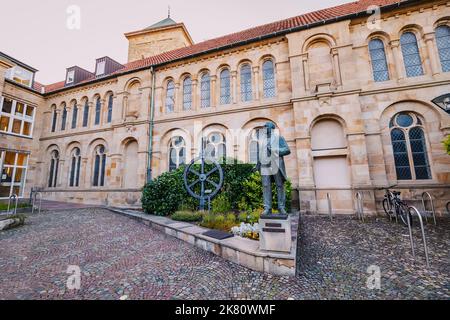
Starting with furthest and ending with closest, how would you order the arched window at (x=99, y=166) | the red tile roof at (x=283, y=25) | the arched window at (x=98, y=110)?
the arched window at (x=98, y=110) < the arched window at (x=99, y=166) < the red tile roof at (x=283, y=25)

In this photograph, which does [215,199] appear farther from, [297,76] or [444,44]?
[444,44]

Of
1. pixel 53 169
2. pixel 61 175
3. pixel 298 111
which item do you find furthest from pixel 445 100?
pixel 53 169

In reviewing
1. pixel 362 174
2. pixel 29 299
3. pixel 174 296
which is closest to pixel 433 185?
pixel 362 174

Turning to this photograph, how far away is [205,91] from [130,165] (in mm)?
7344

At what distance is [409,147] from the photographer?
930 cm

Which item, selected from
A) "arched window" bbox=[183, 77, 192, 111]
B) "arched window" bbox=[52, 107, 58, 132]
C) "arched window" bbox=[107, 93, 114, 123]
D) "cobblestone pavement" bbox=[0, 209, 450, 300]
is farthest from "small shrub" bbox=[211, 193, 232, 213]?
"arched window" bbox=[52, 107, 58, 132]

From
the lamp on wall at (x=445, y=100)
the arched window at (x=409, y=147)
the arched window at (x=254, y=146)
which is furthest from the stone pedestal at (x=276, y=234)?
the arched window at (x=409, y=147)

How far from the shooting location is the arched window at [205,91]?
43.9 ft

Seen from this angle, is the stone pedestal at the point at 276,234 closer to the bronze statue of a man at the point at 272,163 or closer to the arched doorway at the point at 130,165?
the bronze statue of a man at the point at 272,163

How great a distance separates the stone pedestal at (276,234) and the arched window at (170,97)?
39.4 ft

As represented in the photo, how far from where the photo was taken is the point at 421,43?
9.74 metres

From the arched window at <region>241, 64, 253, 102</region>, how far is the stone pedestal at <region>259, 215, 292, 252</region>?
31.6 feet

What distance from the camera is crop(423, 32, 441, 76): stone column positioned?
30.4ft
